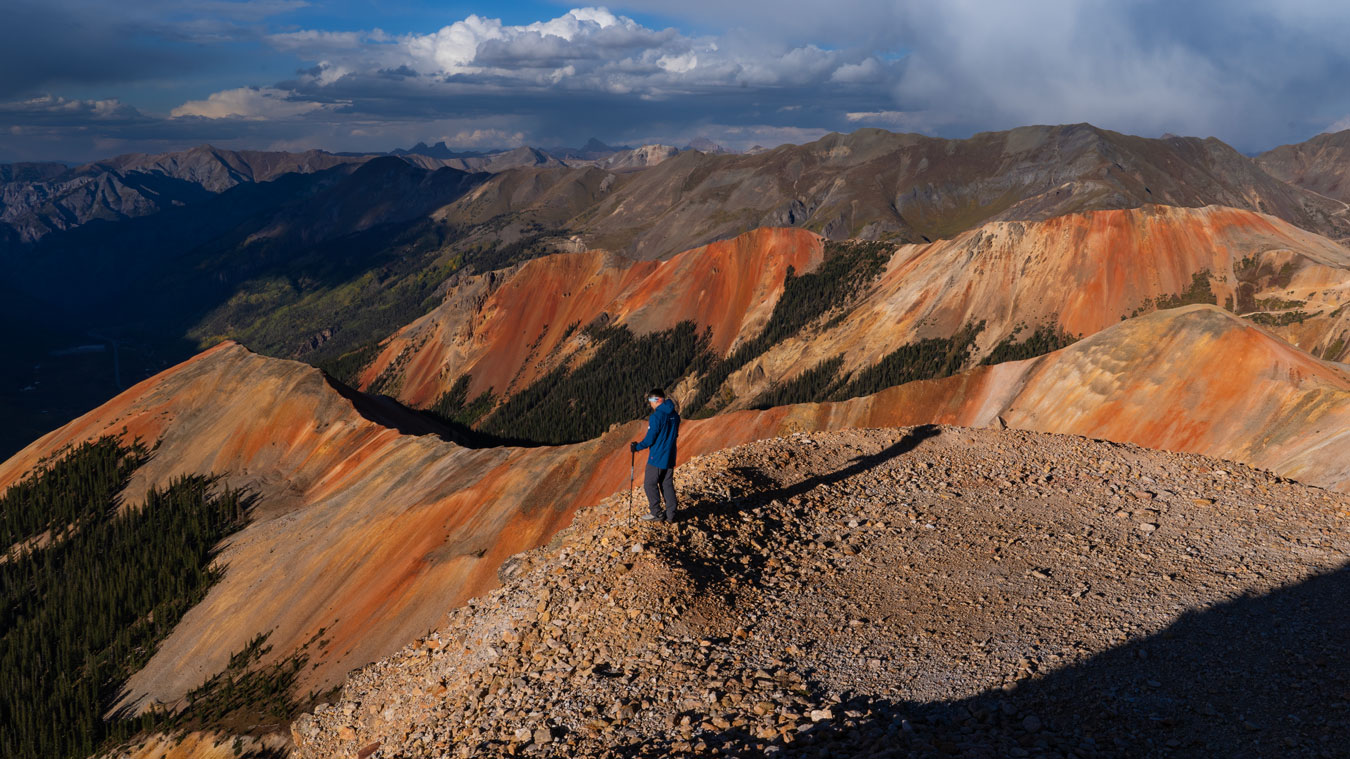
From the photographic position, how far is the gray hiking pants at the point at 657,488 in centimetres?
1602

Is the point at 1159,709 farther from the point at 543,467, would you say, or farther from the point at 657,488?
the point at 543,467

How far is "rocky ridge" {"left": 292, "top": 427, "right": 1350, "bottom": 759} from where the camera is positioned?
31.9 feet

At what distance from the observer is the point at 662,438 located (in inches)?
643

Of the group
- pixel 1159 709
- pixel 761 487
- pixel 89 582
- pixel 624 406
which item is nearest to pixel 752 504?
pixel 761 487

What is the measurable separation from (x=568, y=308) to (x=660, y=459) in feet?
426

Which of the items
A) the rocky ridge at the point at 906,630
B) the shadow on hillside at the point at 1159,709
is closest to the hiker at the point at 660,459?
the rocky ridge at the point at 906,630

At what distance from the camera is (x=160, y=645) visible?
48000 millimetres

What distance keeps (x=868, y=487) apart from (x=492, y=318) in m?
133

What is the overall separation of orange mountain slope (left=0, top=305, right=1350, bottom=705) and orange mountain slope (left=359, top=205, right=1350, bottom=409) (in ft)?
94.1

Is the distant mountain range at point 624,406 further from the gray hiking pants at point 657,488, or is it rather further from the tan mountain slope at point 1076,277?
the gray hiking pants at point 657,488

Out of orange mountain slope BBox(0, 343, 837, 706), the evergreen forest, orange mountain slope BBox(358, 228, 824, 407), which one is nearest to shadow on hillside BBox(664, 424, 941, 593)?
orange mountain slope BBox(0, 343, 837, 706)

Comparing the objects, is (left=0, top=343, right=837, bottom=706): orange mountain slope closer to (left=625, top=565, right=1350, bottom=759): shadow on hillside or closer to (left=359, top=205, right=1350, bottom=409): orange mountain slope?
(left=625, top=565, right=1350, bottom=759): shadow on hillside

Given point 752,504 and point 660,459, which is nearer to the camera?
point 660,459

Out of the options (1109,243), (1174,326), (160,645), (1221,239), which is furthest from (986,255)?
(160,645)
